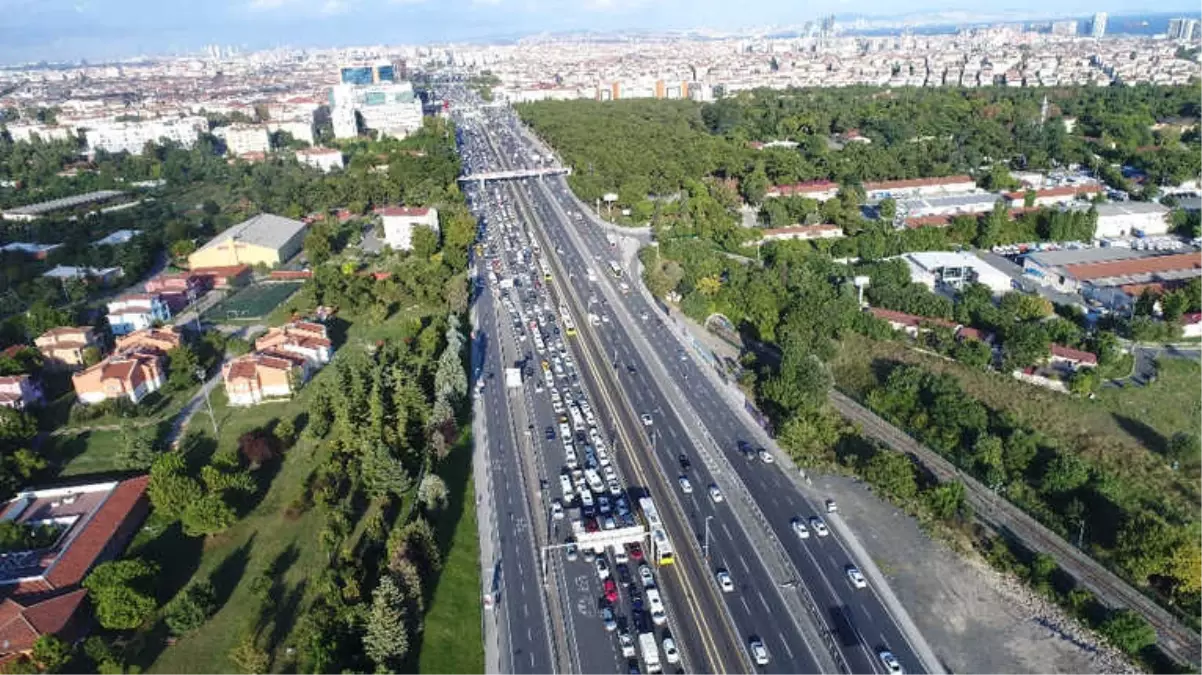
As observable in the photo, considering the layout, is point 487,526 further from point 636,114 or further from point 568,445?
point 636,114

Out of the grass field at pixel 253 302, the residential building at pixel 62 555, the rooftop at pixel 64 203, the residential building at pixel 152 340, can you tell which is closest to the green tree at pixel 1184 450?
the residential building at pixel 62 555

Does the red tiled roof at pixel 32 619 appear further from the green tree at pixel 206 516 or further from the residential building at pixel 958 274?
the residential building at pixel 958 274

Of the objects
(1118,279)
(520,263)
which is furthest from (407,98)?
(1118,279)

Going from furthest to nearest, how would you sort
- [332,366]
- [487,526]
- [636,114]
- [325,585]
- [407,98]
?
1. [407,98]
2. [636,114]
3. [332,366]
4. [487,526]
5. [325,585]

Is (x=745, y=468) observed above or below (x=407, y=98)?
below

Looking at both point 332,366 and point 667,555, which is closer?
point 667,555

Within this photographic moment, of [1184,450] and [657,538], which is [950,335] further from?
[657,538]
